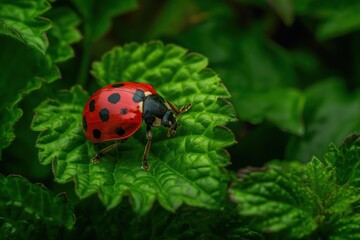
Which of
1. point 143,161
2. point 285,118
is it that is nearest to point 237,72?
point 285,118

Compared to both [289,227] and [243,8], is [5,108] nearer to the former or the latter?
[289,227]

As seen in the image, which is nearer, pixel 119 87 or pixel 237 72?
pixel 119 87

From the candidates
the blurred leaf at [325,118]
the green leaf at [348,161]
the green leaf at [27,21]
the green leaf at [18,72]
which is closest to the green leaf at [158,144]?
the green leaf at [18,72]

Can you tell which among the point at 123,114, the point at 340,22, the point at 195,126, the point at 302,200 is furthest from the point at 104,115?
the point at 340,22

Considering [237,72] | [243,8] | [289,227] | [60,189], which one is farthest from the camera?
[243,8]

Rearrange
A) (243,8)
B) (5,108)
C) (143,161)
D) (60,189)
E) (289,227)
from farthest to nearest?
(243,8) → (60,189) → (5,108) → (143,161) → (289,227)

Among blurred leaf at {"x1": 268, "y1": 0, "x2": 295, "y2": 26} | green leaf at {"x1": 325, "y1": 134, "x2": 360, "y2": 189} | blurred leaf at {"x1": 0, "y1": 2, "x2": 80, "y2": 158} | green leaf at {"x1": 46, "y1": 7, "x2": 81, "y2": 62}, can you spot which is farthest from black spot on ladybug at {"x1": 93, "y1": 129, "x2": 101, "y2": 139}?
blurred leaf at {"x1": 268, "y1": 0, "x2": 295, "y2": 26}

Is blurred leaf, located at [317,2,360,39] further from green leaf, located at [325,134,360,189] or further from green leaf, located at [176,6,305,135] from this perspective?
green leaf, located at [325,134,360,189]
